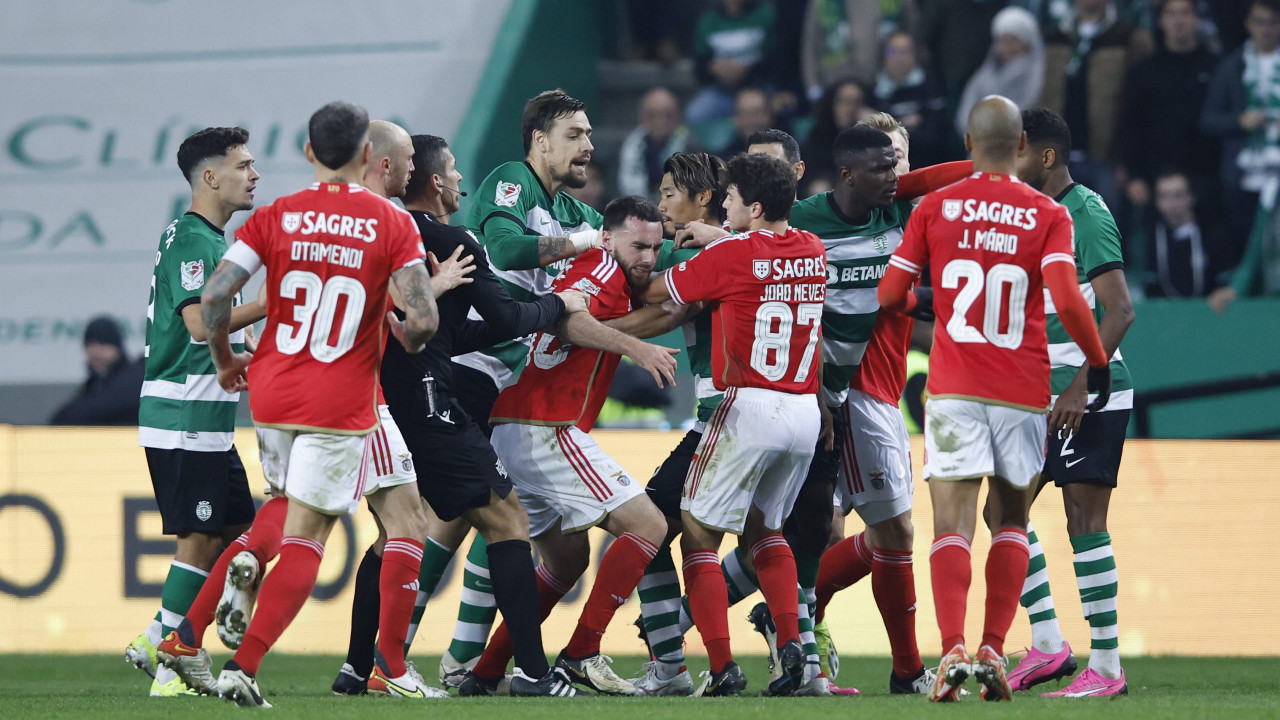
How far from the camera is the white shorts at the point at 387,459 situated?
5.74 m

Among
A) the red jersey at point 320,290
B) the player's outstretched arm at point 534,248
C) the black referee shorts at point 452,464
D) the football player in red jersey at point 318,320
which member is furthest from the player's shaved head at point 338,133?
the black referee shorts at point 452,464

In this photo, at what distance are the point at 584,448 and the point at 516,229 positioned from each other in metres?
0.93

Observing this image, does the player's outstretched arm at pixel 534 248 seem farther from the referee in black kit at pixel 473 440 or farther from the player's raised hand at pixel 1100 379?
the player's raised hand at pixel 1100 379

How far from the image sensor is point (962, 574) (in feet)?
17.7

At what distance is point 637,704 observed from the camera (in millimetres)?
5539

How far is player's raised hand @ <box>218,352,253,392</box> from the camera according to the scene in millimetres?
5511

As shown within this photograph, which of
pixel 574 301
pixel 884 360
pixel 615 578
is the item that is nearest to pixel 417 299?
pixel 574 301

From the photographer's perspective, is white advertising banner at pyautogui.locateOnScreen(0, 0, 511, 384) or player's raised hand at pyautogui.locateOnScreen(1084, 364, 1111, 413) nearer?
player's raised hand at pyautogui.locateOnScreen(1084, 364, 1111, 413)

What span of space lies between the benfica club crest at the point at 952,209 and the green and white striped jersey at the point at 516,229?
1616 millimetres

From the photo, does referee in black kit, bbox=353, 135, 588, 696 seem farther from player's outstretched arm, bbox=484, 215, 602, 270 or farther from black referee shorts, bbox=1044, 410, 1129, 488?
black referee shorts, bbox=1044, 410, 1129, 488

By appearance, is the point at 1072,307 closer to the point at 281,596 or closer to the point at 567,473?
the point at 567,473

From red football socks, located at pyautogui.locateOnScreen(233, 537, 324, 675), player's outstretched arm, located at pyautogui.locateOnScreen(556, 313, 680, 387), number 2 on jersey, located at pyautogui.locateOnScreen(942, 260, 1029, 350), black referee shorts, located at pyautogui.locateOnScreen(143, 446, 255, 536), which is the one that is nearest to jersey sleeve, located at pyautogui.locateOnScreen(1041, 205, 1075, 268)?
number 2 on jersey, located at pyautogui.locateOnScreen(942, 260, 1029, 350)

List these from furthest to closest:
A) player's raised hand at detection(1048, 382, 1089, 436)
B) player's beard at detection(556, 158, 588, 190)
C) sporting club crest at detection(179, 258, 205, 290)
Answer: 1. player's beard at detection(556, 158, 588, 190)
2. sporting club crest at detection(179, 258, 205, 290)
3. player's raised hand at detection(1048, 382, 1089, 436)

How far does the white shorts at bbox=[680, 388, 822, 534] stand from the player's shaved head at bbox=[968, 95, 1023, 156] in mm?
1185
